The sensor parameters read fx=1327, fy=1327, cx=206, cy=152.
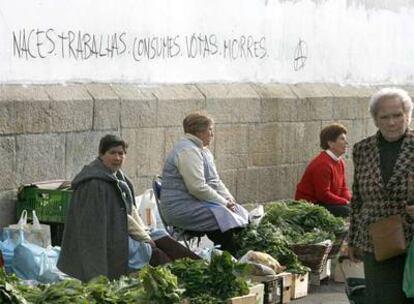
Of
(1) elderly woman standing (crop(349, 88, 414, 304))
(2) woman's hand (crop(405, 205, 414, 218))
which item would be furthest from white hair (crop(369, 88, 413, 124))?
(2) woman's hand (crop(405, 205, 414, 218))

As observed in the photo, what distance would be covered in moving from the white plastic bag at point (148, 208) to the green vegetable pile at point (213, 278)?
244cm

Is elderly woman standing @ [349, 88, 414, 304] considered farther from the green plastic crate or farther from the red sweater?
the red sweater

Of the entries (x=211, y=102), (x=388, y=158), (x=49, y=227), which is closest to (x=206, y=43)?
(x=211, y=102)

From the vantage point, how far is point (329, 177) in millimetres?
13391

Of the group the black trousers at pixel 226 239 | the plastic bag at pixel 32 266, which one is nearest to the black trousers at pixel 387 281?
the plastic bag at pixel 32 266

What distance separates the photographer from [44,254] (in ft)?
33.3

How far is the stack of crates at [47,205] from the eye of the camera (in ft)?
35.2

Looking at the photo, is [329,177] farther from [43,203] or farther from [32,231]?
[32,231]

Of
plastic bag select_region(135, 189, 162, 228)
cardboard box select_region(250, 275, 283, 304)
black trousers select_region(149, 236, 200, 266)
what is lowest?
cardboard box select_region(250, 275, 283, 304)

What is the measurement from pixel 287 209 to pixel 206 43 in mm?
2197

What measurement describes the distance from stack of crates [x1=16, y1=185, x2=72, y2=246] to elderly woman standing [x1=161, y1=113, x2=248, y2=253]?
1032 millimetres

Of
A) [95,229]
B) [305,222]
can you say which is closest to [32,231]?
[95,229]

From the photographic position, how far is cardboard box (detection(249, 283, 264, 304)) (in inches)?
376

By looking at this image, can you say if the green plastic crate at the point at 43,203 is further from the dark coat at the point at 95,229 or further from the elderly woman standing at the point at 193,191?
the dark coat at the point at 95,229
